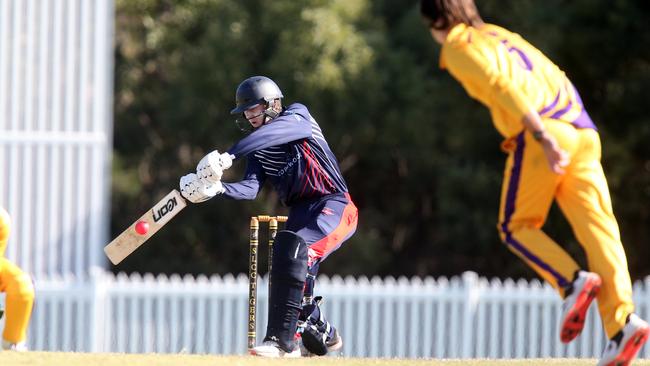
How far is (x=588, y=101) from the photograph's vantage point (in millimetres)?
18734

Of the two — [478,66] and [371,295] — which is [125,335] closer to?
[371,295]

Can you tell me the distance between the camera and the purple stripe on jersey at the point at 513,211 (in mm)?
6098

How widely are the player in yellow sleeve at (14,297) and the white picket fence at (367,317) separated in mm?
6684

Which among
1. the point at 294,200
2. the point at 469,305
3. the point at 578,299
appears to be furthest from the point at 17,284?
the point at 469,305

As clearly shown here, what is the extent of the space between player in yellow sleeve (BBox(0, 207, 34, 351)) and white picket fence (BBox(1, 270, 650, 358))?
6.68 metres

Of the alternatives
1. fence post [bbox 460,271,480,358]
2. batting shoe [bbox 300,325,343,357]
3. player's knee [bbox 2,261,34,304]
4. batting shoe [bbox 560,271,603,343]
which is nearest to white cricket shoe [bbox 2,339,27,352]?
player's knee [bbox 2,261,34,304]

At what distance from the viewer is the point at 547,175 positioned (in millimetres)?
6027

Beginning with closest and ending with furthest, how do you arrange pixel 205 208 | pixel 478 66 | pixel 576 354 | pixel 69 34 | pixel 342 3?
pixel 478 66 → pixel 576 354 → pixel 69 34 → pixel 342 3 → pixel 205 208

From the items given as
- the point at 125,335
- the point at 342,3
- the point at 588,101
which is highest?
the point at 342,3

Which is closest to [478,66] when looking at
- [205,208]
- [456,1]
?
[456,1]

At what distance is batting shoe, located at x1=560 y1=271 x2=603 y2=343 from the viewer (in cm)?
597

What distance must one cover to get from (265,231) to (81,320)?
247 inches

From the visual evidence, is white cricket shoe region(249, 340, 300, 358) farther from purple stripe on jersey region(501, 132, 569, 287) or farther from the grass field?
purple stripe on jersey region(501, 132, 569, 287)

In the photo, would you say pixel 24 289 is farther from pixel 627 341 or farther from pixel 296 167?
pixel 627 341
